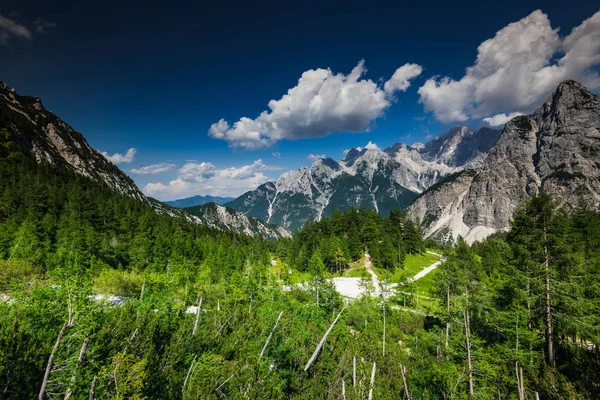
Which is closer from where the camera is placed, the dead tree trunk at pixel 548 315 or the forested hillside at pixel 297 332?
the forested hillside at pixel 297 332

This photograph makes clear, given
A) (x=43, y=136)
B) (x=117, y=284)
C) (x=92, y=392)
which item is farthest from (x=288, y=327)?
(x=43, y=136)

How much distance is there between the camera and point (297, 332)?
31359mm

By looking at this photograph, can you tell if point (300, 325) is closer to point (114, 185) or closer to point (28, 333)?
point (28, 333)

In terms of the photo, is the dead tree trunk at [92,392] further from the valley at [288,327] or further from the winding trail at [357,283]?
the winding trail at [357,283]

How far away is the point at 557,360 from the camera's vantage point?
2672 centimetres

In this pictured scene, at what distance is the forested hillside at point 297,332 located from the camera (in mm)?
14391

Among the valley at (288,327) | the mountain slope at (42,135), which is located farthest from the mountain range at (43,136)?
the valley at (288,327)

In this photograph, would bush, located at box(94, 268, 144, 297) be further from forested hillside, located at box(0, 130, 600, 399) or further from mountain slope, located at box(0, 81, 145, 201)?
mountain slope, located at box(0, 81, 145, 201)

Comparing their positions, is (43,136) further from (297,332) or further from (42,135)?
(297,332)

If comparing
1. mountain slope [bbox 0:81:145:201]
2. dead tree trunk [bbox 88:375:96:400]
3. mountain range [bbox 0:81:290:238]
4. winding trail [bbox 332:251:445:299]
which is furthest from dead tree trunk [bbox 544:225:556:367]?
mountain slope [bbox 0:81:145:201]

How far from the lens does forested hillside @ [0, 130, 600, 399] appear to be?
14391 millimetres

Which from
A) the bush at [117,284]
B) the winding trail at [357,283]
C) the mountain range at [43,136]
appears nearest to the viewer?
the bush at [117,284]

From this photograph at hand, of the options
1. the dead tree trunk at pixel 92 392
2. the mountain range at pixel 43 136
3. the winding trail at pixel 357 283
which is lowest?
the winding trail at pixel 357 283

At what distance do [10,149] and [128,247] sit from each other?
68.1 metres
